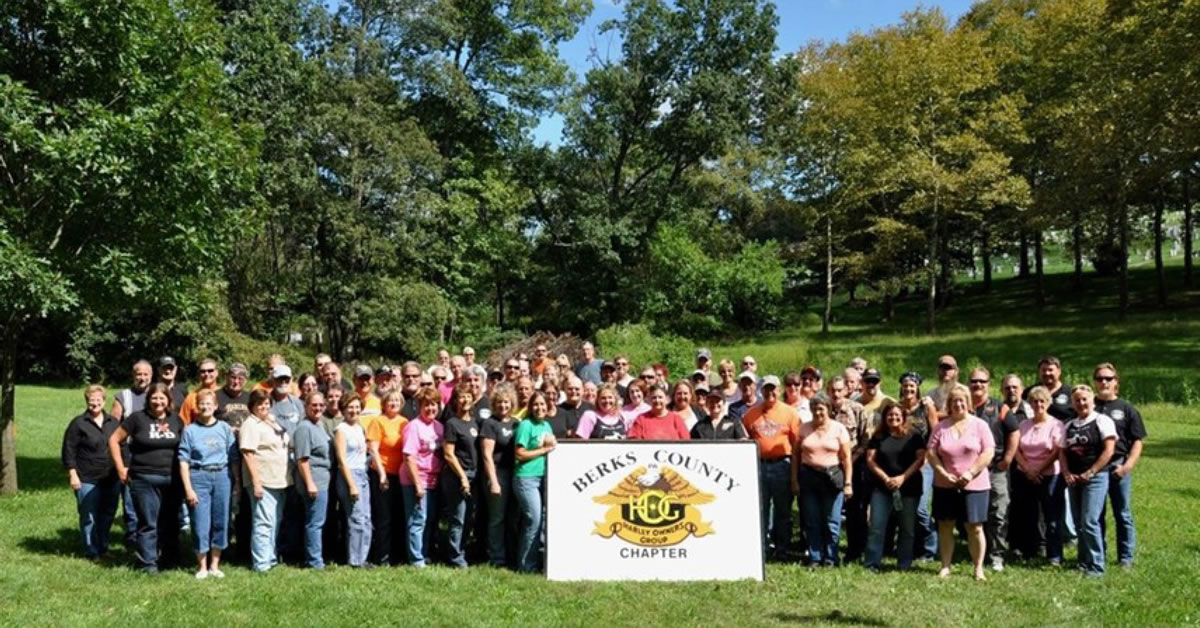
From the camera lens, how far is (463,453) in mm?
7570

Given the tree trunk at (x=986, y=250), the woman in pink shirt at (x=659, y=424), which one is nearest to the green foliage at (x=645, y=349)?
the woman in pink shirt at (x=659, y=424)

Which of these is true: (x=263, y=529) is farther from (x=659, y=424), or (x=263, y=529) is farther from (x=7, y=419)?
(x=7, y=419)

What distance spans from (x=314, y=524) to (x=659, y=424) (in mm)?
3039

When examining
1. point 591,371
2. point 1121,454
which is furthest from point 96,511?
point 1121,454

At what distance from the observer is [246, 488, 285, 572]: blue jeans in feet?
23.8

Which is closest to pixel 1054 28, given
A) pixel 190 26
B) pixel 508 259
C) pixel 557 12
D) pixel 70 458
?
pixel 557 12

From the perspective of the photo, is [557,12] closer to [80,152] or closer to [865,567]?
[80,152]

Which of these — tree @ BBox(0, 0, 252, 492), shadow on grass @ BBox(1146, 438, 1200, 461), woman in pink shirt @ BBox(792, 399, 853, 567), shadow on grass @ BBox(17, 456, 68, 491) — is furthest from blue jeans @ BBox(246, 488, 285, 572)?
shadow on grass @ BBox(1146, 438, 1200, 461)

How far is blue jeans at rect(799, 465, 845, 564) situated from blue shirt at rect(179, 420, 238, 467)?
4837 millimetres

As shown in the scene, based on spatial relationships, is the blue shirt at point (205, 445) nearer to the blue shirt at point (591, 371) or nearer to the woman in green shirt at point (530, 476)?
the woman in green shirt at point (530, 476)

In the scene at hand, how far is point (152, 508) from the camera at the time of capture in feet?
23.7

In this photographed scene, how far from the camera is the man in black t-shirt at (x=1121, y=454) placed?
24.4 ft

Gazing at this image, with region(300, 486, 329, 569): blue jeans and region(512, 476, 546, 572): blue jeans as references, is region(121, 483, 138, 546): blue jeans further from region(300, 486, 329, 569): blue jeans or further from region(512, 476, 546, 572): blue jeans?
region(512, 476, 546, 572): blue jeans

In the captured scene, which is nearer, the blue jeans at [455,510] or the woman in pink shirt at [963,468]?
the woman in pink shirt at [963,468]
